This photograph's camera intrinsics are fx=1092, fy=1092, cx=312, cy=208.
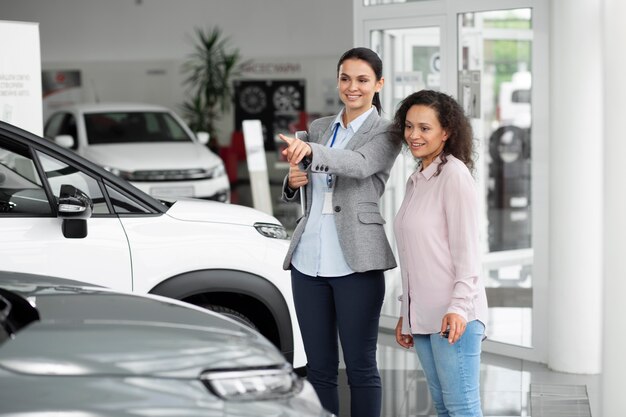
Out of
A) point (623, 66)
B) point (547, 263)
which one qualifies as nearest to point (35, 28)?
point (547, 263)

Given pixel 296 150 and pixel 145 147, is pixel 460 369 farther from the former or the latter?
pixel 145 147

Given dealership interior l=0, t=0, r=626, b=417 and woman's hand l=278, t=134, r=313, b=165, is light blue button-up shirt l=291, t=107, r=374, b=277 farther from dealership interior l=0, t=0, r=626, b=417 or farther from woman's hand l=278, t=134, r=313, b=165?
dealership interior l=0, t=0, r=626, b=417

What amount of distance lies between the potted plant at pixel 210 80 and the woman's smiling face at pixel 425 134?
47.0 ft

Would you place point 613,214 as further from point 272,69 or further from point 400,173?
point 272,69

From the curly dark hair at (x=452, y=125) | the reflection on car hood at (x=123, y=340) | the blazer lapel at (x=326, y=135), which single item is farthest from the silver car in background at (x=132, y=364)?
the blazer lapel at (x=326, y=135)

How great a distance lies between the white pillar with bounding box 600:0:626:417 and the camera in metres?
4.65

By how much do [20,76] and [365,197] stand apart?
3735mm

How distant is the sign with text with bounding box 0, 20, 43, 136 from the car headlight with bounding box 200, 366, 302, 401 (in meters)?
4.52

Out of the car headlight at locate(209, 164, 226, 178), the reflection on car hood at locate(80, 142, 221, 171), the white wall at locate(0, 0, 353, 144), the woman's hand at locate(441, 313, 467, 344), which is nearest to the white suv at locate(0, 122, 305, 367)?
the woman's hand at locate(441, 313, 467, 344)

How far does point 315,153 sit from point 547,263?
10.4ft

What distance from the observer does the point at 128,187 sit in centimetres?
512

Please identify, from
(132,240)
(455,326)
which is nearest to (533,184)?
(132,240)

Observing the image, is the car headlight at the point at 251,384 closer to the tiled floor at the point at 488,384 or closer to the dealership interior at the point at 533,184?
the dealership interior at the point at 533,184

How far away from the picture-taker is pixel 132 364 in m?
2.89
